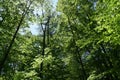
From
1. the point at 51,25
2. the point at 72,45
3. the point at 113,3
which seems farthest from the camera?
the point at 51,25

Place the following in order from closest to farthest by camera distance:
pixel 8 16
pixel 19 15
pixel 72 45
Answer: pixel 8 16
pixel 19 15
pixel 72 45

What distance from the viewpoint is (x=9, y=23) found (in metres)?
20.8

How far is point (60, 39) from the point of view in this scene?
108 feet

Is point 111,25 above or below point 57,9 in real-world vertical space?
below

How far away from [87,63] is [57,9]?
27.7ft

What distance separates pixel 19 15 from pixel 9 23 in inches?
54.8

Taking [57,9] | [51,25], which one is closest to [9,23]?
[57,9]

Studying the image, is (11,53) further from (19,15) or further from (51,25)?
(51,25)

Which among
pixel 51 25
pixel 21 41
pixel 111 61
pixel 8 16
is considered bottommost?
pixel 111 61

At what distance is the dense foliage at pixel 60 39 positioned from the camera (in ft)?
64.6

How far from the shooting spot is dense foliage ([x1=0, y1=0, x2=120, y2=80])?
19.7m

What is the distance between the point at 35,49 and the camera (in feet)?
112

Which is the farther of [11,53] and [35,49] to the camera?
[35,49]

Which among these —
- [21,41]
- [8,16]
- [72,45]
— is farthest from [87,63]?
[8,16]
